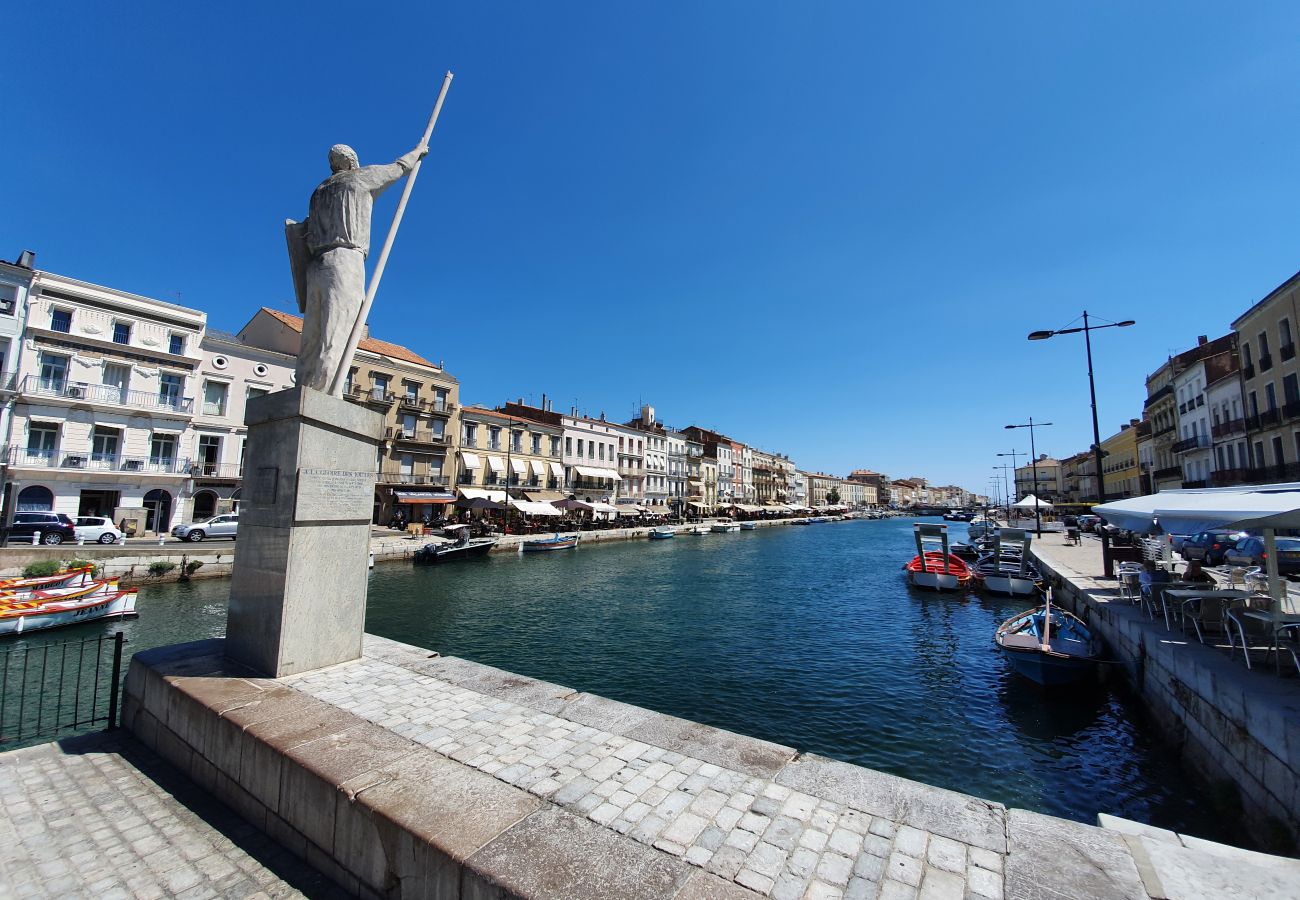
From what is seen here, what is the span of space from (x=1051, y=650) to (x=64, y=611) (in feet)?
69.7

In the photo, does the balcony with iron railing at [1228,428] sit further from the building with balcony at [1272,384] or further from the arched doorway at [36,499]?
the arched doorway at [36,499]

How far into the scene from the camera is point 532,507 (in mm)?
38844

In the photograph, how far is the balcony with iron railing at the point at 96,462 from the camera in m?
22.8

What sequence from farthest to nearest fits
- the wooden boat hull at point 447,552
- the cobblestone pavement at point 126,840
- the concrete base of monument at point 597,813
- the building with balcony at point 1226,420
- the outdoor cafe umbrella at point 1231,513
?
the building with balcony at point 1226,420 → the wooden boat hull at point 447,552 → the outdoor cafe umbrella at point 1231,513 → the cobblestone pavement at point 126,840 → the concrete base of monument at point 597,813

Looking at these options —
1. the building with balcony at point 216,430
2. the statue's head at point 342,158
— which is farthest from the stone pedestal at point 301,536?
the building with balcony at point 216,430

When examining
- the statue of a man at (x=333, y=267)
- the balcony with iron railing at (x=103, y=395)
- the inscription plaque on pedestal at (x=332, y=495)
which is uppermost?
the balcony with iron railing at (x=103, y=395)

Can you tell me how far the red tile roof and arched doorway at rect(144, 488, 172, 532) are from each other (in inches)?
451

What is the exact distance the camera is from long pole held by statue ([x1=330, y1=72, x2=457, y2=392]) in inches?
237

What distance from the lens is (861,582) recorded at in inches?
955

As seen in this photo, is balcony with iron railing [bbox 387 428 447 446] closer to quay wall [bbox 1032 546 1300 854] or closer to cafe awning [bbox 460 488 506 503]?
cafe awning [bbox 460 488 506 503]

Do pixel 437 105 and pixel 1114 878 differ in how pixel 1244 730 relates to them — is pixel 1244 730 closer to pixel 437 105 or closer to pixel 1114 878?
pixel 1114 878

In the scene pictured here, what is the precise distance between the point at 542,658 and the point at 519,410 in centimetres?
3966

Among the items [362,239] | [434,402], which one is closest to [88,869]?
[362,239]

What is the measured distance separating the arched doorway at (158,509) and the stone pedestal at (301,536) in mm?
28401
